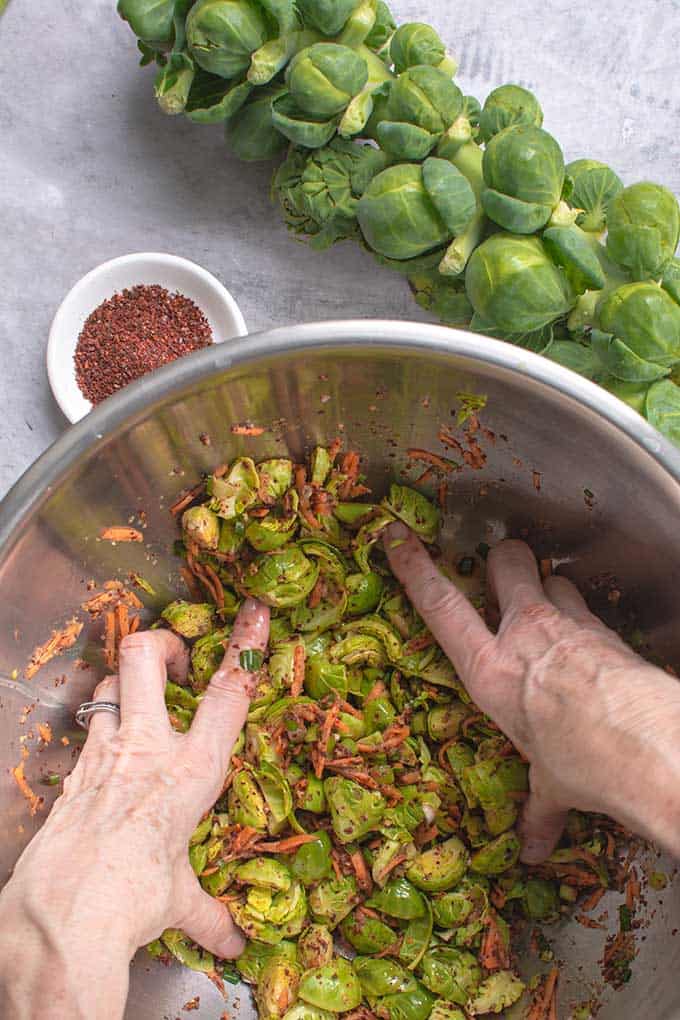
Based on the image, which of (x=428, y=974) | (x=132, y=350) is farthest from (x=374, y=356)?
(x=428, y=974)

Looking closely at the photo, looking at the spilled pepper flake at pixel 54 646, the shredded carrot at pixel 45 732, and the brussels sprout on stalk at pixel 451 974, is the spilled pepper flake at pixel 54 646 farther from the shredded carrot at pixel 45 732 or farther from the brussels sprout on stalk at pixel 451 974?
the brussels sprout on stalk at pixel 451 974

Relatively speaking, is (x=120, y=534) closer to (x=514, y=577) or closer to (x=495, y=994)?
(x=514, y=577)

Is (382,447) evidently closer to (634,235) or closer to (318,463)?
(318,463)

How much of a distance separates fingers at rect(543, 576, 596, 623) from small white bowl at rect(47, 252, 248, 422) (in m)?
0.68

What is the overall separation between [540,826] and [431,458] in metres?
0.56

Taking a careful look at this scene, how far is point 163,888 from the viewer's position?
1.16 meters

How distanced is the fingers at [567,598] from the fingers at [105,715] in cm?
66

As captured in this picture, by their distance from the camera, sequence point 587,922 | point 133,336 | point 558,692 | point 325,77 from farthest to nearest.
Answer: point 133,336 < point 587,922 < point 325,77 < point 558,692

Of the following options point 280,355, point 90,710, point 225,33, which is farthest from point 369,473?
point 225,33

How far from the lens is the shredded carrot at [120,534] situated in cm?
129

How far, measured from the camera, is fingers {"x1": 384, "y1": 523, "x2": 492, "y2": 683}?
130 cm

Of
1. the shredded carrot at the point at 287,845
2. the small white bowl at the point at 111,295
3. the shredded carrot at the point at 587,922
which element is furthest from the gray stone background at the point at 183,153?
the shredded carrot at the point at 587,922

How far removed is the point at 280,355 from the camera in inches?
45.4

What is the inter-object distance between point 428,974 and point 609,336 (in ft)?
3.16
